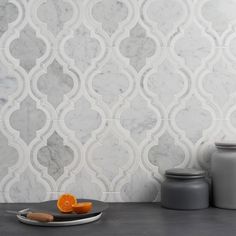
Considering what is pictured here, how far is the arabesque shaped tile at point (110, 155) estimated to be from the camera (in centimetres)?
158

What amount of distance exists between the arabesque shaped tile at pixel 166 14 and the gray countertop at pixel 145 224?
628mm

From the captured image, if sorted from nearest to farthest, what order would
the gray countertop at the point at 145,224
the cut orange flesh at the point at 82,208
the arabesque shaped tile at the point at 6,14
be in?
1. the gray countertop at the point at 145,224
2. the cut orange flesh at the point at 82,208
3. the arabesque shaped tile at the point at 6,14

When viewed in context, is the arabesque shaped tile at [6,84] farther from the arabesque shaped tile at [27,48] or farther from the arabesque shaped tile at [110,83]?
A: the arabesque shaped tile at [110,83]

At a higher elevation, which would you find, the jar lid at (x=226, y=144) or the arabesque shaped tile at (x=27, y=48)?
the arabesque shaped tile at (x=27, y=48)

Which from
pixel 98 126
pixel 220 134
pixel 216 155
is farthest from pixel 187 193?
pixel 98 126

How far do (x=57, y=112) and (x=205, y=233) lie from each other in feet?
2.18

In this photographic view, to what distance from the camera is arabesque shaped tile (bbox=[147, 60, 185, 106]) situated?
1.59 metres

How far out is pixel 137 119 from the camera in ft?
5.21

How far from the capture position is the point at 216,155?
4.91 ft

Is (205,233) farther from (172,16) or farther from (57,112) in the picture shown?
(172,16)

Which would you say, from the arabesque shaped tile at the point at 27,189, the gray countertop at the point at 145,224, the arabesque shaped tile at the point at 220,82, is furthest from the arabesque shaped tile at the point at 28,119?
the arabesque shaped tile at the point at 220,82

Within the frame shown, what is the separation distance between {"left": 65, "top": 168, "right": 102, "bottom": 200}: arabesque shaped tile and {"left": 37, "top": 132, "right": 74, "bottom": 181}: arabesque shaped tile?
0.05 metres

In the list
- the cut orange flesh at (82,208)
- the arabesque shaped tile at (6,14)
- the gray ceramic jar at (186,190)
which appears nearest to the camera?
the cut orange flesh at (82,208)

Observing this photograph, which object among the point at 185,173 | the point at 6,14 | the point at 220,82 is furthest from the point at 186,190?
the point at 6,14
